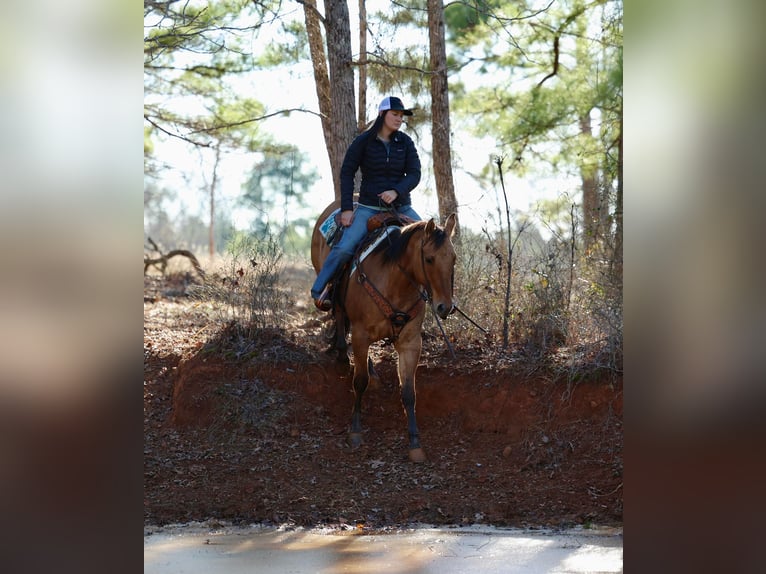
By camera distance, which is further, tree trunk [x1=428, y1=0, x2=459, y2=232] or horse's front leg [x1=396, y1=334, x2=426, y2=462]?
tree trunk [x1=428, y1=0, x2=459, y2=232]

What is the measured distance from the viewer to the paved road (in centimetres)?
493

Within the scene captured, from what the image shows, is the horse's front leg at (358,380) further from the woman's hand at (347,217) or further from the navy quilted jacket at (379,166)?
the navy quilted jacket at (379,166)

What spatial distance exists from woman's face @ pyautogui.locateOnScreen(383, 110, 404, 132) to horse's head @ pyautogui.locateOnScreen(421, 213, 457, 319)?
118cm

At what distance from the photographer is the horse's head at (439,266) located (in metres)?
6.35

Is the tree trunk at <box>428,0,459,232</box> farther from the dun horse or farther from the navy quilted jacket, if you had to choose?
the dun horse

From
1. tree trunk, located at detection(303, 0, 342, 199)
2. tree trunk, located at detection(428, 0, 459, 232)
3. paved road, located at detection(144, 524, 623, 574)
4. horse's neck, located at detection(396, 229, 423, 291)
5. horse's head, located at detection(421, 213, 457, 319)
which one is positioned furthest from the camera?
tree trunk, located at detection(428, 0, 459, 232)

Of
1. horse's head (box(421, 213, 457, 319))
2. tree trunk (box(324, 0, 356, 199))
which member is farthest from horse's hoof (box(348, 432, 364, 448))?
tree trunk (box(324, 0, 356, 199))

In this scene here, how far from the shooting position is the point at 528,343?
8430 millimetres

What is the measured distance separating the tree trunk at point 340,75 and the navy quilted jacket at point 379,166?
2.05m
